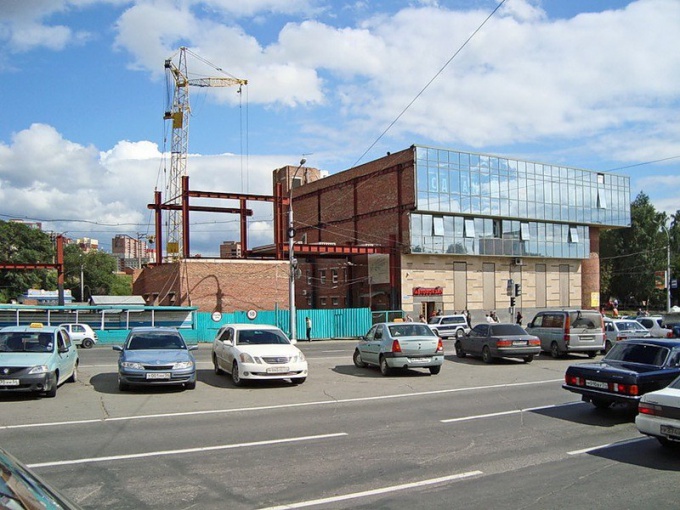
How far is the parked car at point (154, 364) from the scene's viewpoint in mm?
13203

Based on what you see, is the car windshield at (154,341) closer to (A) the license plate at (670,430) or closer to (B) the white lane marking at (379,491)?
(B) the white lane marking at (379,491)

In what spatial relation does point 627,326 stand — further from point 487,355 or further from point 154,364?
point 154,364

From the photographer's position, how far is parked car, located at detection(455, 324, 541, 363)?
800 inches

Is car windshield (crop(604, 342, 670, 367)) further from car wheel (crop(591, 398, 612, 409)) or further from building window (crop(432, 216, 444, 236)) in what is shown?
building window (crop(432, 216, 444, 236))

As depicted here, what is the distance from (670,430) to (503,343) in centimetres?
1275

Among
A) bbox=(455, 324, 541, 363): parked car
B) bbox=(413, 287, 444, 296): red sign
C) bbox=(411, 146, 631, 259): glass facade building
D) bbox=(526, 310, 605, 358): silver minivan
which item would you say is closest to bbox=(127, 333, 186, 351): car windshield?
bbox=(455, 324, 541, 363): parked car

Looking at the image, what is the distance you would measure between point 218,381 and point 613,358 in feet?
31.7

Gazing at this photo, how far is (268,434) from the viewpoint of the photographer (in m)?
9.43

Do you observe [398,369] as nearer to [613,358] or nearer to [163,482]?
[613,358]

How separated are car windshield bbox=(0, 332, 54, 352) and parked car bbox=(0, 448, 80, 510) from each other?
11.7 meters

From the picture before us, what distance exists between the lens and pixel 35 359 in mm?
12539

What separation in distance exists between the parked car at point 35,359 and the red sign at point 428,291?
116 feet


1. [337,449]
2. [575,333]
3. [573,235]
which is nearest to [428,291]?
[573,235]

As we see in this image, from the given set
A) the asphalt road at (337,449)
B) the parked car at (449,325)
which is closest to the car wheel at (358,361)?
the asphalt road at (337,449)
